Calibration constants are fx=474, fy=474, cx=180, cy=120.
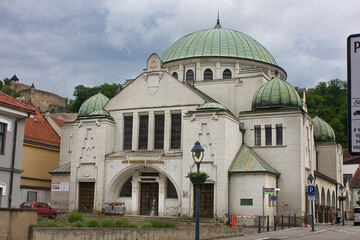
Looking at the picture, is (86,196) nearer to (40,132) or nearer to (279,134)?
(40,132)

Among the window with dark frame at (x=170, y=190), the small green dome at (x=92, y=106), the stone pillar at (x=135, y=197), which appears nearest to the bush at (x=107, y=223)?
the window with dark frame at (x=170, y=190)

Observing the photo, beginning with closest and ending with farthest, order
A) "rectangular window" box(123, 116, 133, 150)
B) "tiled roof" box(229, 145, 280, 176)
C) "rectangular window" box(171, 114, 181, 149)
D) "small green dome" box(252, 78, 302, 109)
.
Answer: "tiled roof" box(229, 145, 280, 176) → "rectangular window" box(171, 114, 181, 149) → "small green dome" box(252, 78, 302, 109) → "rectangular window" box(123, 116, 133, 150)

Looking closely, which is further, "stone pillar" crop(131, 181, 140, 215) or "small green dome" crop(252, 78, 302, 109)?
Answer: "small green dome" crop(252, 78, 302, 109)

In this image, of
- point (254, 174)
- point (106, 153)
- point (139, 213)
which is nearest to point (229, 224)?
point (254, 174)

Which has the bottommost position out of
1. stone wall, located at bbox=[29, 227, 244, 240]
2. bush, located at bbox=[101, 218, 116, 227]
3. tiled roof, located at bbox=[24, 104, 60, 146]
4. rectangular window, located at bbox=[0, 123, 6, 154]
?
stone wall, located at bbox=[29, 227, 244, 240]

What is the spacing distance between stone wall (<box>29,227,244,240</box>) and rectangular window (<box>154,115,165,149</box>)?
14613 mm

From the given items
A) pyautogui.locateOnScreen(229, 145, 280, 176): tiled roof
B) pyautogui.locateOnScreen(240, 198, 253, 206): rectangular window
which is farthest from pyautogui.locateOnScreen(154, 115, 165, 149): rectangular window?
pyautogui.locateOnScreen(240, 198, 253, 206): rectangular window

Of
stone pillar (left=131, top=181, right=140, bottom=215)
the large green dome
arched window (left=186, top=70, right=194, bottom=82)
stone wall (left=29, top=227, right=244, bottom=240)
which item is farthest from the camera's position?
the large green dome

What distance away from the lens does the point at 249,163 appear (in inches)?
1419

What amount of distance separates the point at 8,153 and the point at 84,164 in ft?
51.3

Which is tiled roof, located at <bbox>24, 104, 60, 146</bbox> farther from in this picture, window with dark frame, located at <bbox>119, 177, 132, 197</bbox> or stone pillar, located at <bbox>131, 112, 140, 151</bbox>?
window with dark frame, located at <bbox>119, 177, 132, 197</bbox>

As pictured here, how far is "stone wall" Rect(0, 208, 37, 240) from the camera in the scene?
14.4m

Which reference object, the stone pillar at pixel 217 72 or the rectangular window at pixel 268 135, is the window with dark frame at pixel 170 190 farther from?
the stone pillar at pixel 217 72

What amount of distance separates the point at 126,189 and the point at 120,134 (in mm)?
4715
